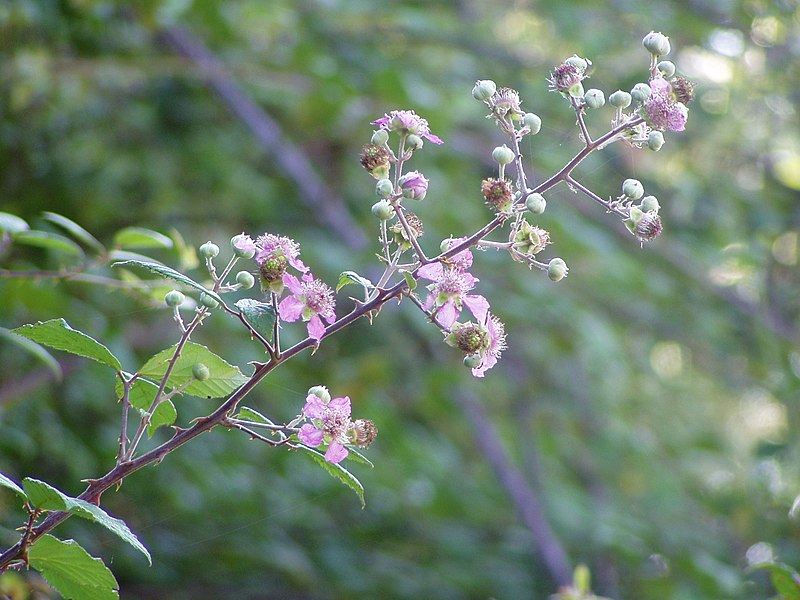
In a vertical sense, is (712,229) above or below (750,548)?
above

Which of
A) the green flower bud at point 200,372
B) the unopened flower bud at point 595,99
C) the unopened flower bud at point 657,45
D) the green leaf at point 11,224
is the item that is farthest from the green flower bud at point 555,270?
the green leaf at point 11,224

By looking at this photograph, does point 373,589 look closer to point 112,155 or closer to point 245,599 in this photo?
point 245,599

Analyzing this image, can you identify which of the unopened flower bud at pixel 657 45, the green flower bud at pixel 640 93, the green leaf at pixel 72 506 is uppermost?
the unopened flower bud at pixel 657 45

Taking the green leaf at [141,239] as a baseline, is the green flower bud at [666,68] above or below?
below

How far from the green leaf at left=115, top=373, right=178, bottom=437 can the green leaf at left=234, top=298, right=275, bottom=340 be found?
0.52 feet

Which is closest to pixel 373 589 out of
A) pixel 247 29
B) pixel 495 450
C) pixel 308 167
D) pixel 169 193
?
pixel 495 450

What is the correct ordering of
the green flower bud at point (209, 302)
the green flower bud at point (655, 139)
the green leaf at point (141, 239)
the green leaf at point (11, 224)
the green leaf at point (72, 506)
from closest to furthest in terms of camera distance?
the green leaf at point (72, 506) → the green flower bud at point (209, 302) → the green flower bud at point (655, 139) → the green leaf at point (11, 224) → the green leaf at point (141, 239)

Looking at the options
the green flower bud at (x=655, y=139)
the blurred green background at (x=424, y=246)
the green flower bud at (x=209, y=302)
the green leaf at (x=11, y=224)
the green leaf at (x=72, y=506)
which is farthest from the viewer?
the blurred green background at (x=424, y=246)

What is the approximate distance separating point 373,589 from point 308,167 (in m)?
1.73

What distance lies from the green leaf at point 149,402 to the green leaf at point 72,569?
165 mm

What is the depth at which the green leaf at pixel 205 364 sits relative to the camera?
3.18ft

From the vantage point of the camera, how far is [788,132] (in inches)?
169

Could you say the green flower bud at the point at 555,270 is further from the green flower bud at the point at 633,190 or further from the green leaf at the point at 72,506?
the green leaf at the point at 72,506

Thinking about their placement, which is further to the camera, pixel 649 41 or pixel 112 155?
pixel 112 155
